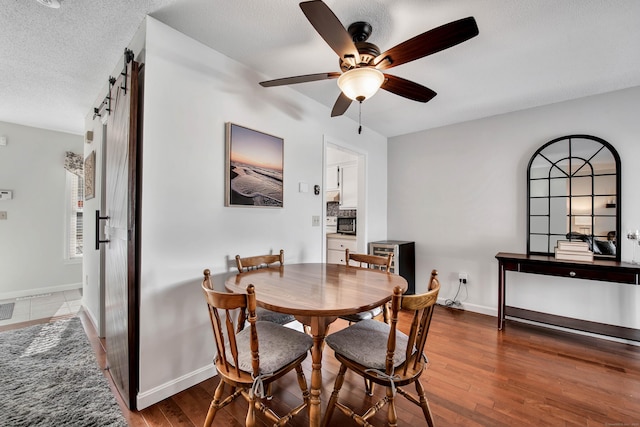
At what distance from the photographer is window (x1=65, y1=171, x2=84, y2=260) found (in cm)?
416

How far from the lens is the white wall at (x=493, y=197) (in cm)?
269

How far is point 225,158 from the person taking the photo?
84.2 inches

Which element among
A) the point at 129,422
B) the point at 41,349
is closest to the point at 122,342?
the point at 129,422

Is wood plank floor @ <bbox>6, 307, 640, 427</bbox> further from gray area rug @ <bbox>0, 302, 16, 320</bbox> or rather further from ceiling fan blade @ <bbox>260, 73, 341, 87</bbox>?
ceiling fan blade @ <bbox>260, 73, 341, 87</bbox>

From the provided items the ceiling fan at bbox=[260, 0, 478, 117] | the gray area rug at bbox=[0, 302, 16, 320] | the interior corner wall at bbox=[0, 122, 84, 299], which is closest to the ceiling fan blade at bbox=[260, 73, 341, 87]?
the ceiling fan at bbox=[260, 0, 478, 117]

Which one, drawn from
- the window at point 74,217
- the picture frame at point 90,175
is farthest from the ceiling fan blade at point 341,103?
the window at point 74,217

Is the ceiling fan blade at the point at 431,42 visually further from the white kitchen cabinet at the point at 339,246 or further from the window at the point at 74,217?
the window at the point at 74,217

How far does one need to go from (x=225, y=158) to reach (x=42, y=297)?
384 cm

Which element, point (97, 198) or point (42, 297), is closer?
point (97, 198)

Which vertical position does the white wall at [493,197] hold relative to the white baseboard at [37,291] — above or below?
above

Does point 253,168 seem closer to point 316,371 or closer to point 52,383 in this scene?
point 316,371

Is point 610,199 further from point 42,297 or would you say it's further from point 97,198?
point 42,297

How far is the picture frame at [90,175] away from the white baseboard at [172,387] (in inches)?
86.9

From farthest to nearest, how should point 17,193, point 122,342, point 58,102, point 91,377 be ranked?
1. point 17,193
2. point 58,102
3. point 91,377
4. point 122,342
